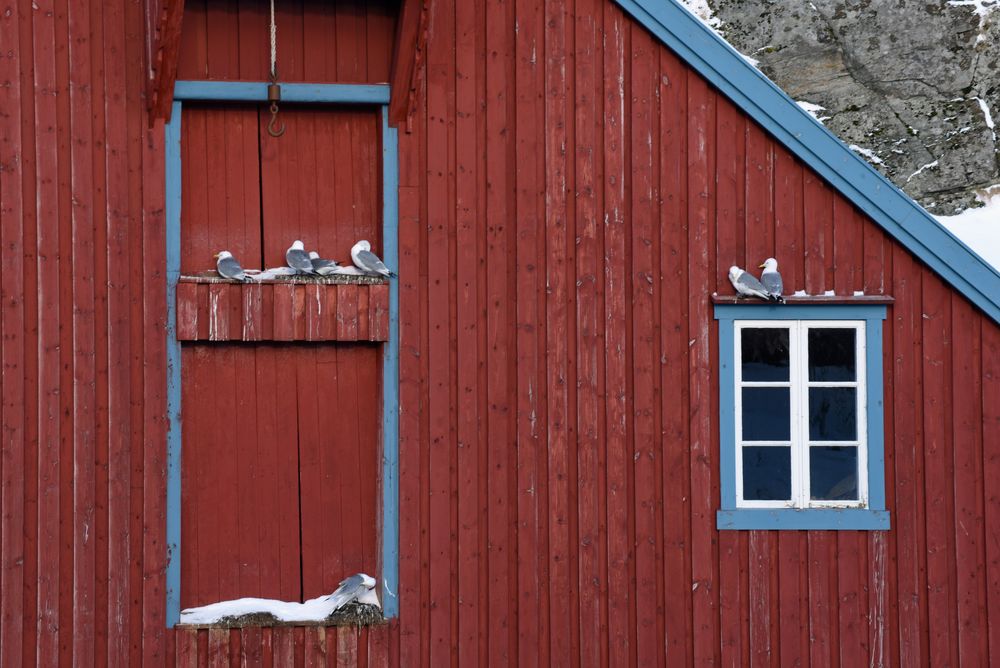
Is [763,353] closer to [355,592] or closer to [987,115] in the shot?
[355,592]

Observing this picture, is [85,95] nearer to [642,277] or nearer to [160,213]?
[160,213]

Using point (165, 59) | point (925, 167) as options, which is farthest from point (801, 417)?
point (925, 167)

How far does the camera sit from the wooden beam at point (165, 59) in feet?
22.7

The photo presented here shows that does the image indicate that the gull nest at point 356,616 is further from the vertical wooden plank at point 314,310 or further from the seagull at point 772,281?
the seagull at point 772,281

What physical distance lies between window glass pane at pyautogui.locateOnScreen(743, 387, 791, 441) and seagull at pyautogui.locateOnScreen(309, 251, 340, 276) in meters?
2.69

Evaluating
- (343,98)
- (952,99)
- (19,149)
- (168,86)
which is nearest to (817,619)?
(343,98)

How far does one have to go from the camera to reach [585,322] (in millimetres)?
7629

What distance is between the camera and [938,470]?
763cm

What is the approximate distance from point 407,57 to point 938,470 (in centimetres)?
411

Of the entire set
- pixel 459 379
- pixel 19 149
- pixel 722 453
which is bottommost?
pixel 722 453

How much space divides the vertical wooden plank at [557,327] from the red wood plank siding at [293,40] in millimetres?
1032

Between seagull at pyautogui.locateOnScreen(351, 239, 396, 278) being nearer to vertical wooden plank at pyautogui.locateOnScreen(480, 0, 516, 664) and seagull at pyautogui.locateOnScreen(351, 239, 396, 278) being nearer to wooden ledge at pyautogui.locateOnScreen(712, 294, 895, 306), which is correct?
vertical wooden plank at pyautogui.locateOnScreen(480, 0, 516, 664)

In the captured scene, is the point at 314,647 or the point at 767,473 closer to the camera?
the point at 314,647

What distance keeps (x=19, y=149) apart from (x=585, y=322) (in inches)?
139
